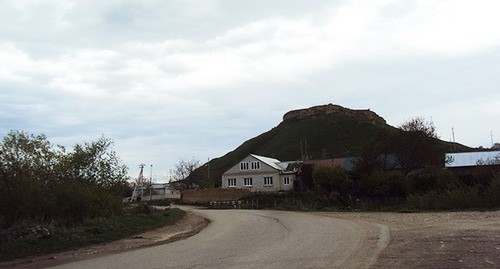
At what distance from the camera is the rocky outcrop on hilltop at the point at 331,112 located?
137 m

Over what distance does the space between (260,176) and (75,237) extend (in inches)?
2296

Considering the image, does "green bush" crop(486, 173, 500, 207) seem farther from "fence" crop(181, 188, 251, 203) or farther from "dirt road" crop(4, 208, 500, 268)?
"fence" crop(181, 188, 251, 203)

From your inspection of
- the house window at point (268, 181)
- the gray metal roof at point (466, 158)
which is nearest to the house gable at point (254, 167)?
the house window at point (268, 181)

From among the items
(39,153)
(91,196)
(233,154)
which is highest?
(233,154)

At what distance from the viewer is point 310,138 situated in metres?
121

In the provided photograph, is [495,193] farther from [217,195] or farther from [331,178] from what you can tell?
[217,195]

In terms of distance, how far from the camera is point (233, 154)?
139 meters

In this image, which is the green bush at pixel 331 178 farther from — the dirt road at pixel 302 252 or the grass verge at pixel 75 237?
the dirt road at pixel 302 252

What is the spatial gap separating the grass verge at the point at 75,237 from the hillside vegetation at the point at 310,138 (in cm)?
6704

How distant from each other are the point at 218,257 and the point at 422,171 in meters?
40.3

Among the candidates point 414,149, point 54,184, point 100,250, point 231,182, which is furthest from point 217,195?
point 100,250

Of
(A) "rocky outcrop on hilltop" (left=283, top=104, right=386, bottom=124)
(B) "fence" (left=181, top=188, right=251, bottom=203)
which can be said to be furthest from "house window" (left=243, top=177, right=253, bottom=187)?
(A) "rocky outcrop on hilltop" (left=283, top=104, right=386, bottom=124)

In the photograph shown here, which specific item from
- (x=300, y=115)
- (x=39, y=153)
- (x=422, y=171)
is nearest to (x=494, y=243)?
(x=39, y=153)

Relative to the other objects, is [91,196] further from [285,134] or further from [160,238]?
[285,134]
